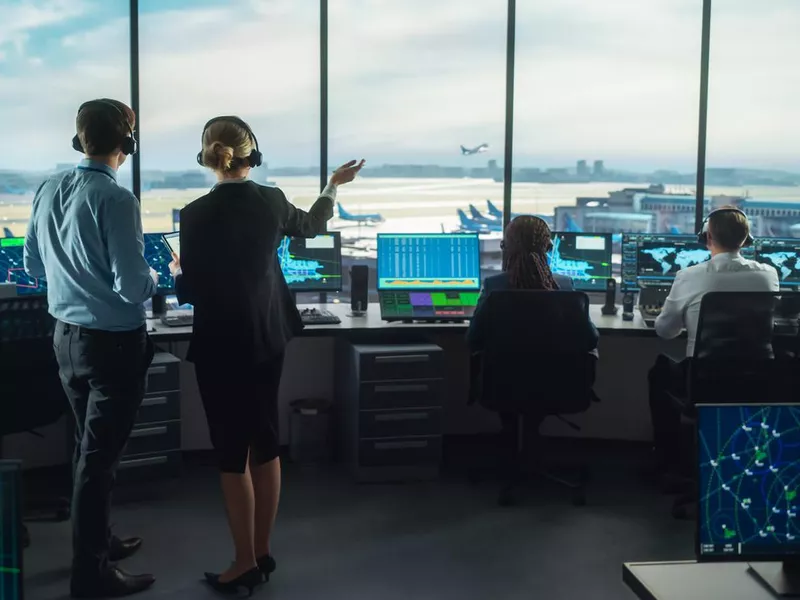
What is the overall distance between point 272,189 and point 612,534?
6.80 feet

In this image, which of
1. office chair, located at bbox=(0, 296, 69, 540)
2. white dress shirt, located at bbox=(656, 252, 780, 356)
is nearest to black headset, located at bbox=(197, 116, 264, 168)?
office chair, located at bbox=(0, 296, 69, 540)

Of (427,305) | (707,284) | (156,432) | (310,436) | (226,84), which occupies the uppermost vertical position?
(226,84)

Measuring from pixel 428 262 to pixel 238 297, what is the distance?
208 cm

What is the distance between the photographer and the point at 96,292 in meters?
2.88

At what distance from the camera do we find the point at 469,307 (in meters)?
4.70

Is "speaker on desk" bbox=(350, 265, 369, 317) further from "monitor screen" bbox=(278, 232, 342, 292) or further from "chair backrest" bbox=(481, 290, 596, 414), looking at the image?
"chair backrest" bbox=(481, 290, 596, 414)

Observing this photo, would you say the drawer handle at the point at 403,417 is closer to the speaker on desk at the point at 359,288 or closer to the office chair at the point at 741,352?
the speaker on desk at the point at 359,288

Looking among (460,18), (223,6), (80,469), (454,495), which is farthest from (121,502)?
(460,18)

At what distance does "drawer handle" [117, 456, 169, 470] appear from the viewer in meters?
4.02

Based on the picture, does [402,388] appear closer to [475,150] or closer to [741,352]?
[741,352]

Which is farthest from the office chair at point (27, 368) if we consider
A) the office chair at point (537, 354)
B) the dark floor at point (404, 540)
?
the office chair at point (537, 354)

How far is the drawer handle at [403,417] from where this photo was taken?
4348 millimetres

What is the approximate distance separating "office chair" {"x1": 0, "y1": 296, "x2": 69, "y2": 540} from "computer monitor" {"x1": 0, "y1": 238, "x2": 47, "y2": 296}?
69 cm

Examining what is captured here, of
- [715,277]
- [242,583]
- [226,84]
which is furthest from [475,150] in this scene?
[242,583]
